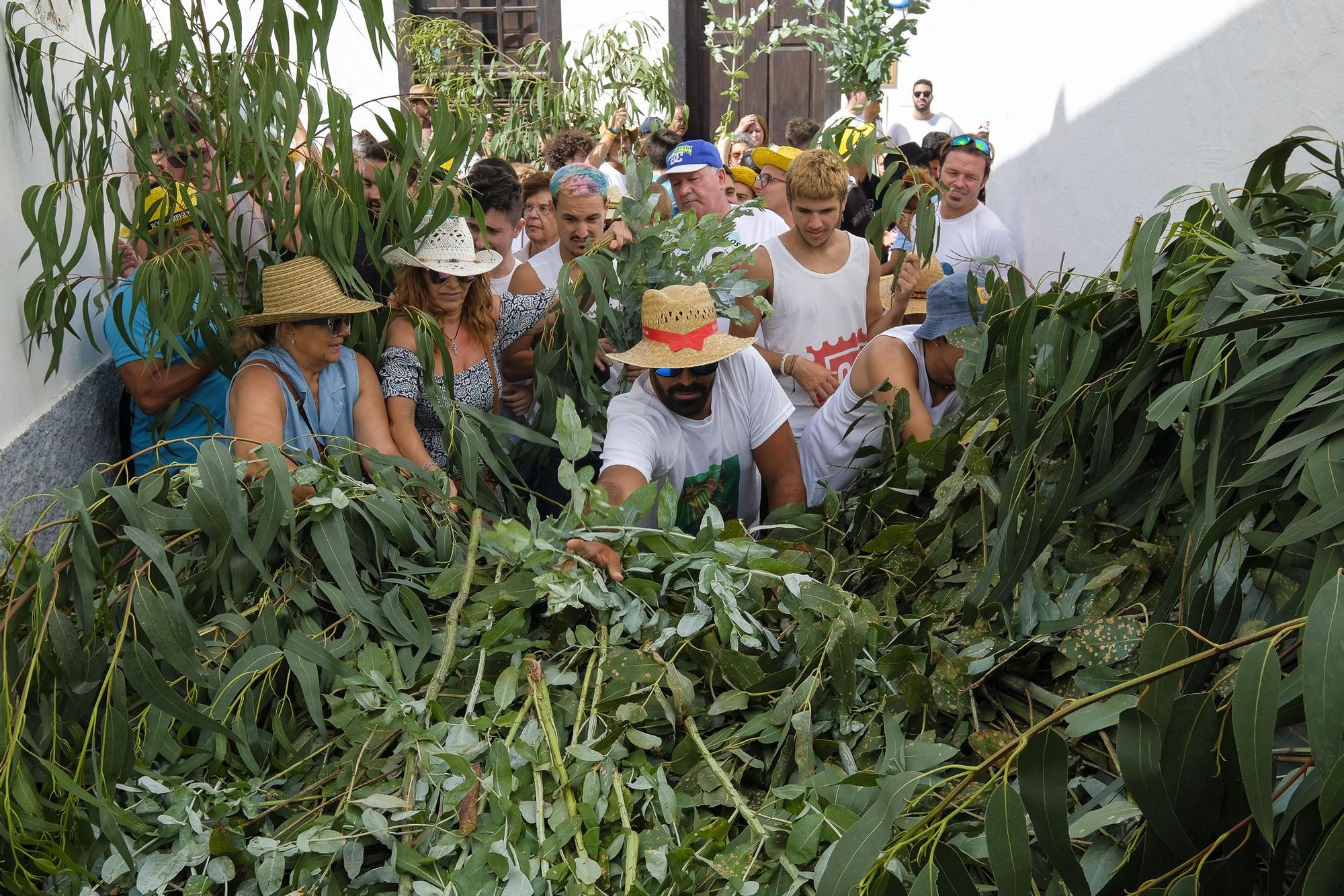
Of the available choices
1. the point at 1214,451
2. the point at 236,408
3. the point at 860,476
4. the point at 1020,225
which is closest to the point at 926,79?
the point at 1020,225

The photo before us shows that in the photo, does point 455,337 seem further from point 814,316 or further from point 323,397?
point 814,316

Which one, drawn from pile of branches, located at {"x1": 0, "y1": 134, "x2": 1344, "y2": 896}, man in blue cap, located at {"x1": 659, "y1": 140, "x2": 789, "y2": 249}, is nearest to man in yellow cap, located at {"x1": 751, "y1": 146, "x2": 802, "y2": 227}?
man in blue cap, located at {"x1": 659, "y1": 140, "x2": 789, "y2": 249}

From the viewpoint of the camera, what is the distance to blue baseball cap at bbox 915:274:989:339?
3.12 m

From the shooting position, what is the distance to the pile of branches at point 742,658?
4.91 feet

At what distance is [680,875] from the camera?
67.1 inches

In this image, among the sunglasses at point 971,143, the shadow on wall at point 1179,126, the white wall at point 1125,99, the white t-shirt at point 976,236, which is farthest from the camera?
the white t-shirt at point 976,236

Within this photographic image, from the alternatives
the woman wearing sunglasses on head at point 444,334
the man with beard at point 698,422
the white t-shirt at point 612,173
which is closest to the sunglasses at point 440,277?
the woman wearing sunglasses on head at point 444,334

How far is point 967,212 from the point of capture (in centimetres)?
525

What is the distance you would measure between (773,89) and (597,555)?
1144cm

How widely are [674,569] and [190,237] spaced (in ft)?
5.41

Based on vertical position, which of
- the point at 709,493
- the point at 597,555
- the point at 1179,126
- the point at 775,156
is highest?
the point at 1179,126

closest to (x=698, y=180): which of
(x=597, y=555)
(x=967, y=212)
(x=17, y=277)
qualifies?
(x=967, y=212)

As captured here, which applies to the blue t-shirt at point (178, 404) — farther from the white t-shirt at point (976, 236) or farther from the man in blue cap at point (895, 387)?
the white t-shirt at point (976, 236)

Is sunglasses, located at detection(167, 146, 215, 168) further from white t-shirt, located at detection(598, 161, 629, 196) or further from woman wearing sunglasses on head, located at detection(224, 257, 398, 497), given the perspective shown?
white t-shirt, located at detection(598, 161, 629, 196)
